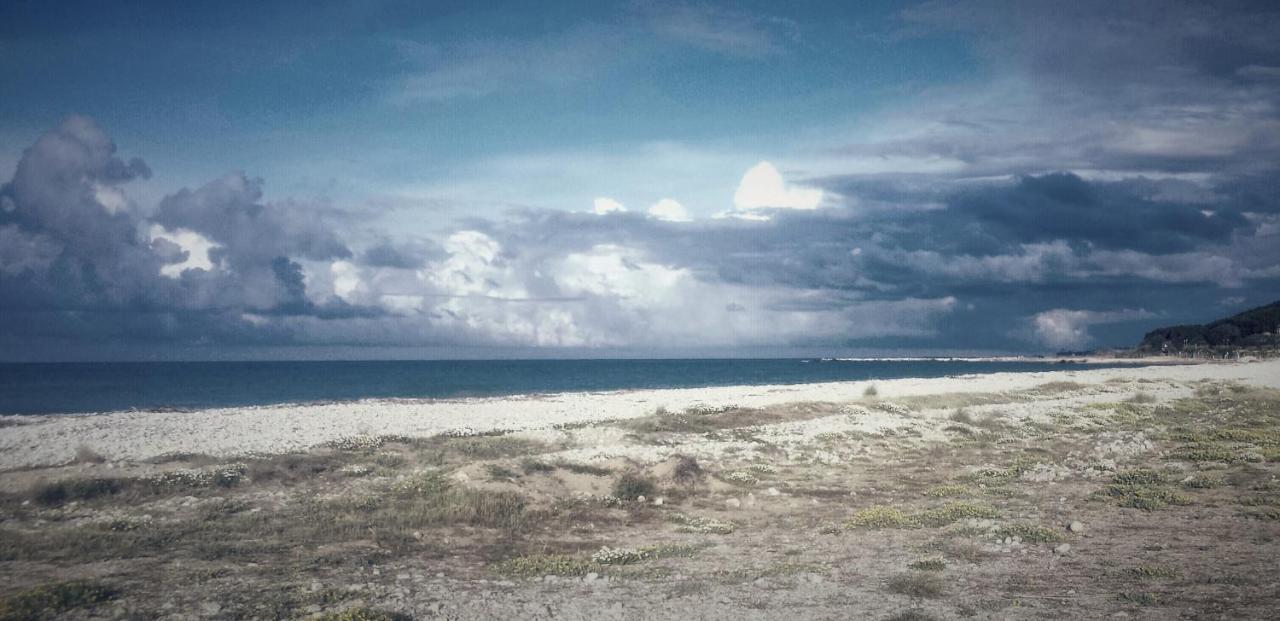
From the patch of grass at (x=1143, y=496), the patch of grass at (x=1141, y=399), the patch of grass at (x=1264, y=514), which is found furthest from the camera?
the patch of grass at (x=1141, y=399)

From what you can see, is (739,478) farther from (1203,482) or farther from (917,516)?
(1203,482)

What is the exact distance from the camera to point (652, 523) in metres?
17.6

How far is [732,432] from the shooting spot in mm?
32031

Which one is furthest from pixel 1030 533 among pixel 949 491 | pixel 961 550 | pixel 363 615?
pixel 363 615

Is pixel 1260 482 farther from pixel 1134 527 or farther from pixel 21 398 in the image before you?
pixel 21 398

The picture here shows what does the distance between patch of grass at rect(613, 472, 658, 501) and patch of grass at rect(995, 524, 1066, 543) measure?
28.4 ft

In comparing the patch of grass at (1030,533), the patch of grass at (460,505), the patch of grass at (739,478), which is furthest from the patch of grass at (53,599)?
the patch of grass at (1030,533)

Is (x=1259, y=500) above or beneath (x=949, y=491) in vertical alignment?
above

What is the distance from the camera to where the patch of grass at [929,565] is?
13038 millimetres

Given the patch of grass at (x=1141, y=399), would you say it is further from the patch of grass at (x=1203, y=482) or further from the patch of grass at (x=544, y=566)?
the patch of grass at (x=544, y=566)

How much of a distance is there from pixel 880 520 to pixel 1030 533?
305cm

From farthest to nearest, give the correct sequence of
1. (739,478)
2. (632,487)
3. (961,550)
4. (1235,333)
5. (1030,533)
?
(1235,333) < (739,478) < (632,487) < (1030,533) < (961,550)

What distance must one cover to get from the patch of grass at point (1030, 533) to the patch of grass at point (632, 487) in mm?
8649

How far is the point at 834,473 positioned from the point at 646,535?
935 cm
